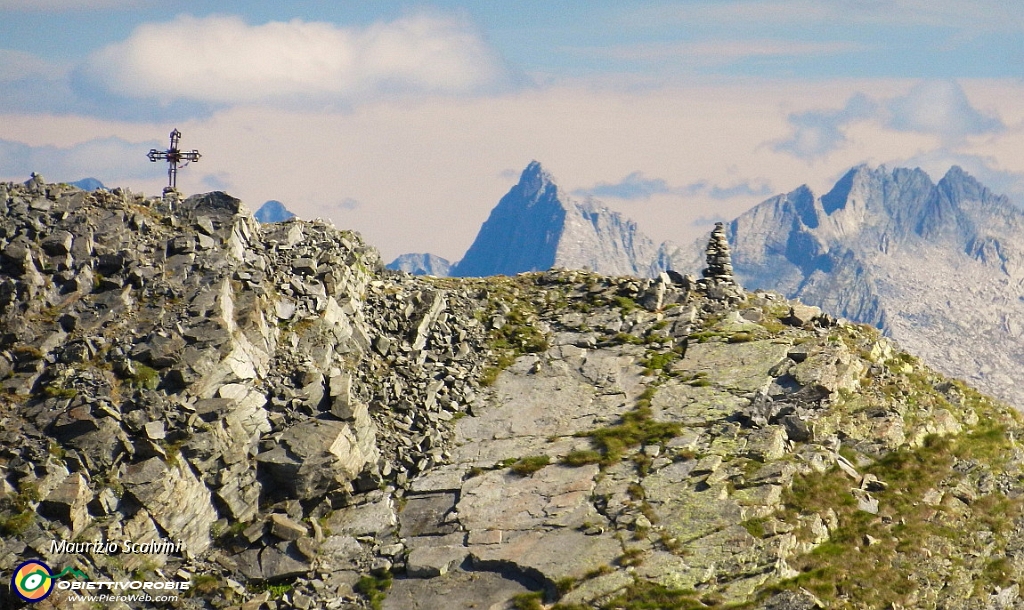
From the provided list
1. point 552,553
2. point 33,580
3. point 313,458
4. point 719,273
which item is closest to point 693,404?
point 552,553

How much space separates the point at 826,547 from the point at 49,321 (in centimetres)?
3764

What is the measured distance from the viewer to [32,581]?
39219 millimetres

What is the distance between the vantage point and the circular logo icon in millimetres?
38844

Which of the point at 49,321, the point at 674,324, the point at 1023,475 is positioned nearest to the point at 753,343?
the point at 674,324

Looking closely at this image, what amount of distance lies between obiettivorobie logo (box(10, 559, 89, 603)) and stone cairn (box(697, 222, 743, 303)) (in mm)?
45159

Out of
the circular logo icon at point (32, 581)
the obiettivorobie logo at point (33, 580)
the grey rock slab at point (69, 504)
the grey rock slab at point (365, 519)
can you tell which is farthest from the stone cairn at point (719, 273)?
the circular logo icon at point (32, 581)

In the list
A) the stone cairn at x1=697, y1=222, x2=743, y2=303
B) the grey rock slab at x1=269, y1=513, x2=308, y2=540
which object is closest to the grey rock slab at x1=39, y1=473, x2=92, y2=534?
the grey rock slab at x1=269, y1=513, x2=308, y2=540

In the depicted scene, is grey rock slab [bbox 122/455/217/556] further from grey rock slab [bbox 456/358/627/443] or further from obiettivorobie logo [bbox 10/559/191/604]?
grey rock slab [bbox 456/358/627/443]

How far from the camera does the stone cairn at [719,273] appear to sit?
70000 mm

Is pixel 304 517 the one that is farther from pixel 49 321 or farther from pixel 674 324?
pixel 674 324

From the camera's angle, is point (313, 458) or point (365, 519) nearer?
point (313, 458)

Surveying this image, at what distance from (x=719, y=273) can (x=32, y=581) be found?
52699mm

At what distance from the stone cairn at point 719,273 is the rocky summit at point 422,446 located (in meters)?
7.08

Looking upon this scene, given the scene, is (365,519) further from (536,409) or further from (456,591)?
(536,409)
